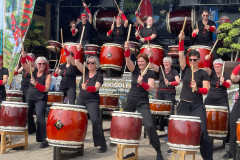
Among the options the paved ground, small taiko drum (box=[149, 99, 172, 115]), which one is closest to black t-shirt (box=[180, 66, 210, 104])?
the paved ground

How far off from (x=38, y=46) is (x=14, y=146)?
5.70m

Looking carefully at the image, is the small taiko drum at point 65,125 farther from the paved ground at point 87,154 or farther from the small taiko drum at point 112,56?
the small taiko drum at point 112,56

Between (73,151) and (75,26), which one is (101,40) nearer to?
(75,26)

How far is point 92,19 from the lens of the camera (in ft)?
37.7

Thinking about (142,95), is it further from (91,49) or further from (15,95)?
(91,49)

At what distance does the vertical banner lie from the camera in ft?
28.9

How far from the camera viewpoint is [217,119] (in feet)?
19.2

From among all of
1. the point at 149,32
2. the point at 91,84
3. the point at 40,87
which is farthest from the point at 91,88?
the point at 149,32

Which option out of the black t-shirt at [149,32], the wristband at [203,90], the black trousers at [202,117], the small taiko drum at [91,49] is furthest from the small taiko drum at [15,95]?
the wristband at [203,90]

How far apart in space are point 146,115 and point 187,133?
0.81m

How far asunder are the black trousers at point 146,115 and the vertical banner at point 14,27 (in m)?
4.29

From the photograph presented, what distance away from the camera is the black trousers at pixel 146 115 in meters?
5.29

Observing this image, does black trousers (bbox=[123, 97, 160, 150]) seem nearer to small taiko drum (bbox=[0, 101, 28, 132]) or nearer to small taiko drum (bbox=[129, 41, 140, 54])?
small taiko drum (bbox=[0, 101, 28, 132])

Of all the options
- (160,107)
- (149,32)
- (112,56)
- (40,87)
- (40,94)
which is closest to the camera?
(40,87)
